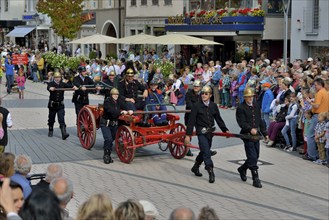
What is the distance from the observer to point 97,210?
515 centimetres

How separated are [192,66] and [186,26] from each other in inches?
92.7

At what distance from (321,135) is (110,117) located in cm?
430

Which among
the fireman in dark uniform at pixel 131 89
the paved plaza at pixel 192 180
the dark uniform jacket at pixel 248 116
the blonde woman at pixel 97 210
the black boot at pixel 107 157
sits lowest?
the paved plaza at pixel 192 180

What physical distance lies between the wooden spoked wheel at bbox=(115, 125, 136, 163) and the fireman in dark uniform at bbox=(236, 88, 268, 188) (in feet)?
8.36

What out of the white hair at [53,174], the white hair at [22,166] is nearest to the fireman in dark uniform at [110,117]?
the white hair at [22,166]

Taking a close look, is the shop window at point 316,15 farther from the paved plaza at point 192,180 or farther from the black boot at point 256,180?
the black boot at point 256,180

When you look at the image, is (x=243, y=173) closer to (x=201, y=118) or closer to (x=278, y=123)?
(x=201, y=118)

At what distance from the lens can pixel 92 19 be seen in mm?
48938

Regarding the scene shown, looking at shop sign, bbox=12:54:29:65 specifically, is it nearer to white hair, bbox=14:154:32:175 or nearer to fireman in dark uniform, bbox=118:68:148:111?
fireman in dark uniform, bbox=118:68:148:111

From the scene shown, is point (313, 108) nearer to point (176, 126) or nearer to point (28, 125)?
point (176, 126)

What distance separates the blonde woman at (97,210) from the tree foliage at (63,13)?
37069mm

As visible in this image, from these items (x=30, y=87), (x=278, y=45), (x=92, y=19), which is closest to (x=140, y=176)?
(x=278, y=45)

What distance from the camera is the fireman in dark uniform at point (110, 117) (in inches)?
548

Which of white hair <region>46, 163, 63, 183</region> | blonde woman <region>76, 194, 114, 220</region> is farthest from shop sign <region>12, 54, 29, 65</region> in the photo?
blonde woman <region>76, 194, 114, 220</region>
